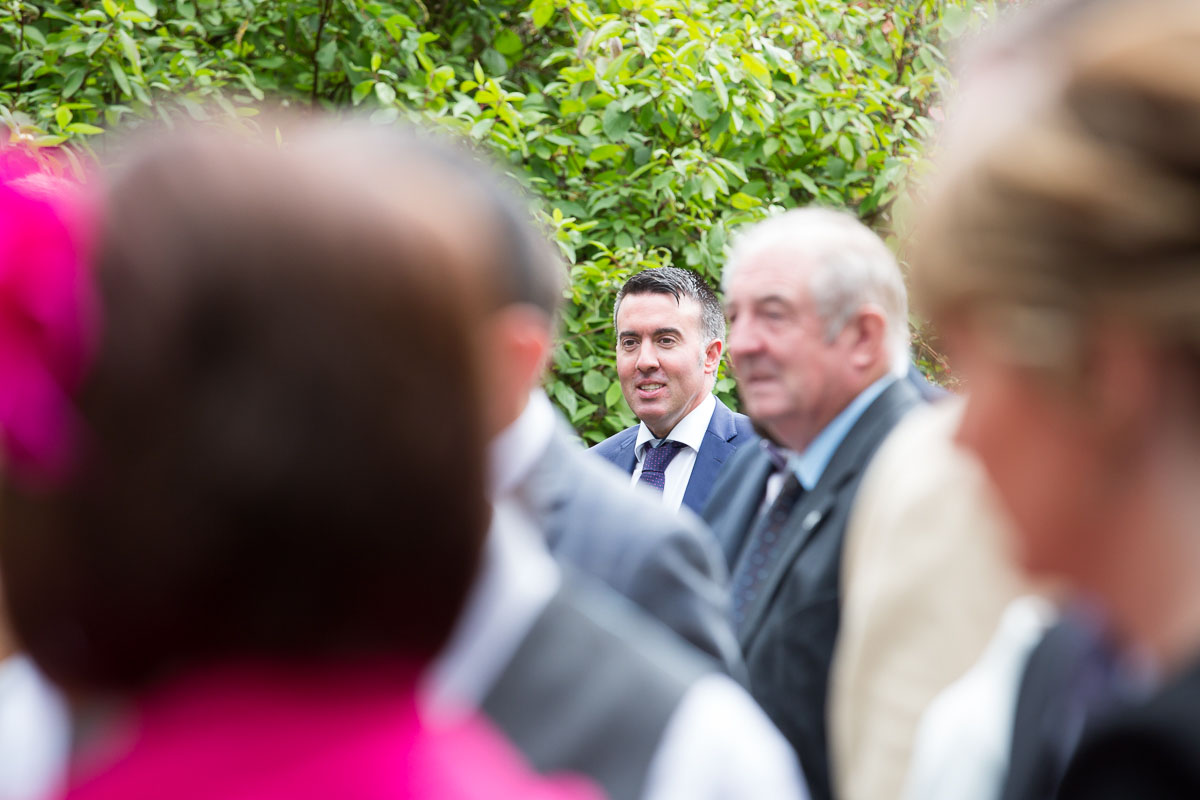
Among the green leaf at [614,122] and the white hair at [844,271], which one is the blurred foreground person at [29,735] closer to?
the white hair at [844,271]

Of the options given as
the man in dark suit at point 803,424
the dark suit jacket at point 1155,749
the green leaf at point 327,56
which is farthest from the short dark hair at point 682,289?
the dark suit jacket at point 1155,749

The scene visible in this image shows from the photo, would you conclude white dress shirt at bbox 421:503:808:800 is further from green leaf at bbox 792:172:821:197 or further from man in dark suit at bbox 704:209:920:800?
green leaf at bbox 792:172:821:197

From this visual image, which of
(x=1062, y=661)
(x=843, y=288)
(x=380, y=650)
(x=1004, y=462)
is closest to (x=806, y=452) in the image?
(x=843, y=288)

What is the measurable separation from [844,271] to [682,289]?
2.27 m

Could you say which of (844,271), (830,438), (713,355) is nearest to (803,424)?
(830,438)

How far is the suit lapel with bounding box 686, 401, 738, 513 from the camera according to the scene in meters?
4.77

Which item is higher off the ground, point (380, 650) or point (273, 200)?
point (273, 200)

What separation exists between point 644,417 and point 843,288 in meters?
2.10

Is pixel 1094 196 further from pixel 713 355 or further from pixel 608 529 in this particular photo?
pixel 713 355

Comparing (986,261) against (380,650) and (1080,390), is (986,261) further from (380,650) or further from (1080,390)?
(380,650)

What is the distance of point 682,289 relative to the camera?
5.33 meters

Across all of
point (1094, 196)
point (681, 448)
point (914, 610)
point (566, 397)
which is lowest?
Answer: point (566, 397)

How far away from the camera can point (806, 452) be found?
119 inches

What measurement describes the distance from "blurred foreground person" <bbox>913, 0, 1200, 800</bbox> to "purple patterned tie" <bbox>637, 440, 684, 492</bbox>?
401 centimetres
